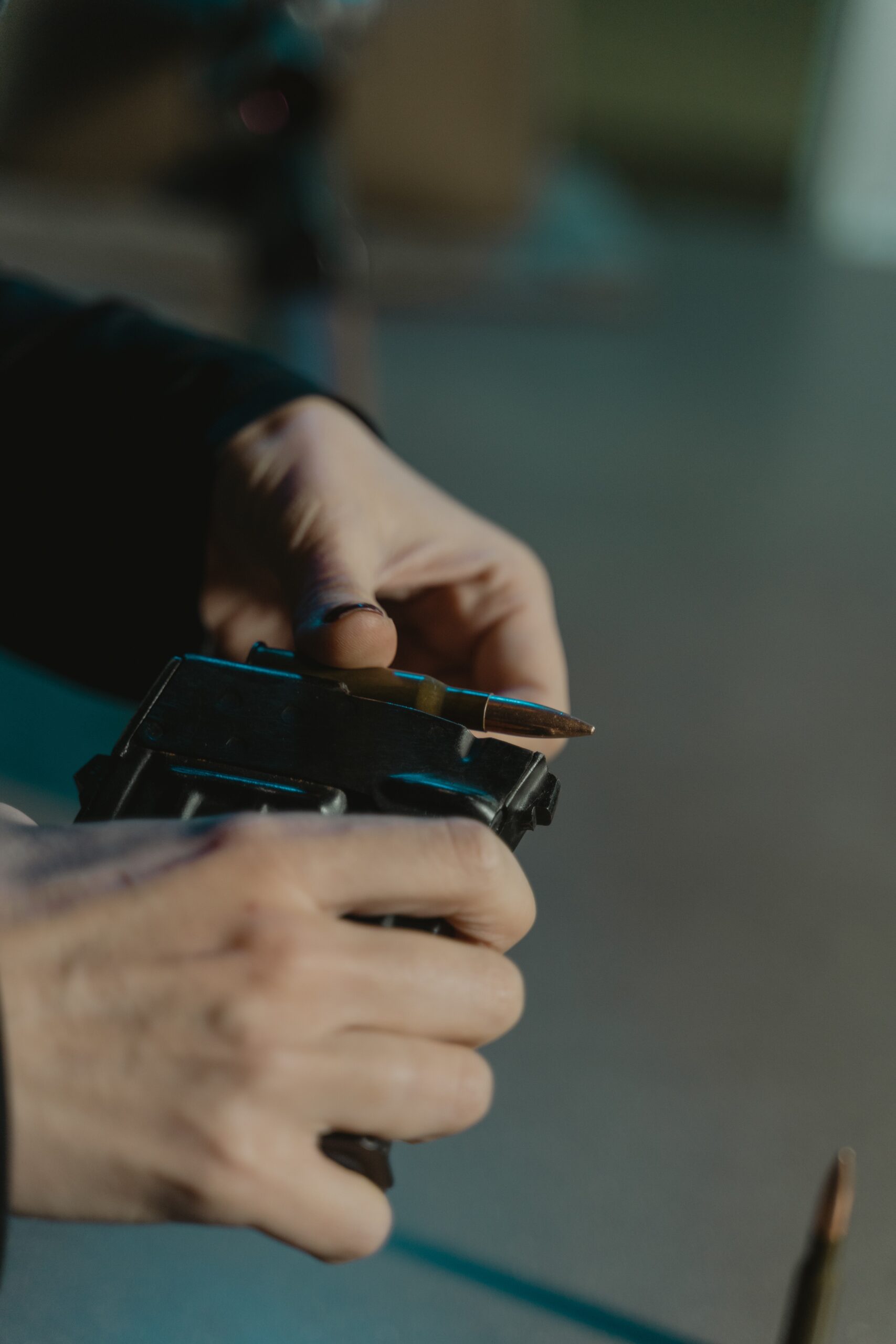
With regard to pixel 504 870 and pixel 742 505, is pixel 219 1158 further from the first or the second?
pixel 742 505

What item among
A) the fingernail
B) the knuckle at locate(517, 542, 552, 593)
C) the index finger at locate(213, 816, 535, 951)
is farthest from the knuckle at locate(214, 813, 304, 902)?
the knuckle at locate(517, 542, 552, 593)

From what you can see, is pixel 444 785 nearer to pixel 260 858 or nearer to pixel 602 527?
pixel 260 858

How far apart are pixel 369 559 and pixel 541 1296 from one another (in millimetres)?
261

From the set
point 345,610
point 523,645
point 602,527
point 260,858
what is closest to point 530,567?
point 523,645

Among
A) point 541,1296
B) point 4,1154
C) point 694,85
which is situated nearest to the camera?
point 4,1154

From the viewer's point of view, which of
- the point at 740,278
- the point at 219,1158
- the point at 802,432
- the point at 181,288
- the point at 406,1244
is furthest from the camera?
the point at 740,278

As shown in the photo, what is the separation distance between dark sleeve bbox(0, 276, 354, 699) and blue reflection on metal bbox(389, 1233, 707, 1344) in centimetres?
27

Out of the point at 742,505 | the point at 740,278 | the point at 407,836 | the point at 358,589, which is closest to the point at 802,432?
the point at 742,505

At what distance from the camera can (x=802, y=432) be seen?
1145mm

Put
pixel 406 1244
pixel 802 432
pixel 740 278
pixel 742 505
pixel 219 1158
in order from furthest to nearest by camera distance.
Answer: pixel 740 278 < pixel 802 432 < pixel 742 505 < pixel 406 1244 < pixel 219 1158

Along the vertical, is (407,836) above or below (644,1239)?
above

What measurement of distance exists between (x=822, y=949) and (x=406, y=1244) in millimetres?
229

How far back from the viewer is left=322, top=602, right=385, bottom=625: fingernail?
1.13ft

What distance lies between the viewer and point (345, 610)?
0.35 metres
